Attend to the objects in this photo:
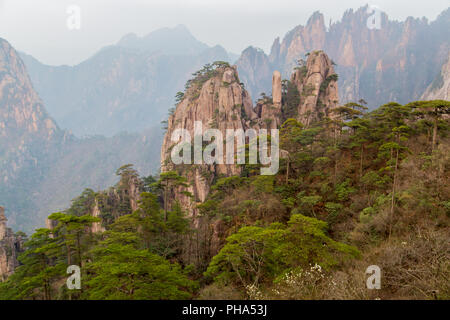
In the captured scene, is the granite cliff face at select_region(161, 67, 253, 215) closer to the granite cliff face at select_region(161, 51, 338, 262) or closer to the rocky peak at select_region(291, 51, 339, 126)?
the granite cliff face at select_region(161, 51, 338, 262)

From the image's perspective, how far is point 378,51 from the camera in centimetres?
10569

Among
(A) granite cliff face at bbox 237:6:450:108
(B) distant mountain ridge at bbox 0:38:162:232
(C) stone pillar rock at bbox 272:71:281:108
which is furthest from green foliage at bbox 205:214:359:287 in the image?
(A) granite cliff face at bbox 237:6:450:108

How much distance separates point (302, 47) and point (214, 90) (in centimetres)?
9056

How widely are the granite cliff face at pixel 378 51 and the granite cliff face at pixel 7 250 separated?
100258 mm

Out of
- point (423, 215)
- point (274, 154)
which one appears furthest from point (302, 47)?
point (423, 215)

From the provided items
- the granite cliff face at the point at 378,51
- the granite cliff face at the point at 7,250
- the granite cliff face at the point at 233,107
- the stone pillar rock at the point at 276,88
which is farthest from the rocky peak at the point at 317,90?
the granite cliff face at the point at 378,51

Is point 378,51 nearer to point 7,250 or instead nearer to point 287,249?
point 287,249

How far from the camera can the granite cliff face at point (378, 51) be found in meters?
91.5

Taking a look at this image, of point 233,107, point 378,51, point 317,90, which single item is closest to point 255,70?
point 378,51

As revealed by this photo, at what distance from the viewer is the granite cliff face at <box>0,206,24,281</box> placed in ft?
95.8

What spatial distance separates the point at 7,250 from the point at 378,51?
428 feet

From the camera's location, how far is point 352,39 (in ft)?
351

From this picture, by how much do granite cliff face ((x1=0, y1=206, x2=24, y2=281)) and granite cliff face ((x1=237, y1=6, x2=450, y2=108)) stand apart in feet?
329

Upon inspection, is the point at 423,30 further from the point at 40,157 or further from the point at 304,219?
the point at 40,157
